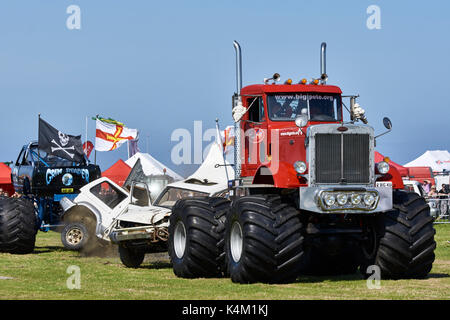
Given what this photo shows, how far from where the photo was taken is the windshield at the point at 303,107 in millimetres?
15000

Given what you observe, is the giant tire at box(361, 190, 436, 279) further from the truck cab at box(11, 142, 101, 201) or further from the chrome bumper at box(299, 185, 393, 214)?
the truck cab at box(11, 142, 101, 201)

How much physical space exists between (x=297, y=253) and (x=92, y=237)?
9.28 meters

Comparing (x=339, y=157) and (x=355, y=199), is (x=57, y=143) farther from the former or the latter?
(x=355, y=199)

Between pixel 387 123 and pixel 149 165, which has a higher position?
pixel 387 123

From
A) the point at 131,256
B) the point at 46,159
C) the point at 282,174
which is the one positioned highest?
the point at 282,174

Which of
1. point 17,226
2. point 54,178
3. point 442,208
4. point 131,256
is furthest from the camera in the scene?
point 442,208

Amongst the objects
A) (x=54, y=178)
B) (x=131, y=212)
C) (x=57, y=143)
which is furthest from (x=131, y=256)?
(x=57, y=143)

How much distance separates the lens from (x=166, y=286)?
12969mm

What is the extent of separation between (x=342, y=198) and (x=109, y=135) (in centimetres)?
3316

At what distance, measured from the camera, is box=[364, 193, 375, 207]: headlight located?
12906mm

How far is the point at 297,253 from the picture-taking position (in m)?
12.6

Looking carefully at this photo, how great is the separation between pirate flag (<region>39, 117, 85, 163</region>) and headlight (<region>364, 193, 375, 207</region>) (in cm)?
1324

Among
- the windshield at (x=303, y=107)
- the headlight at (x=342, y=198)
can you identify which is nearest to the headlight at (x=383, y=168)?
the headlight at (x=342, y=198)
